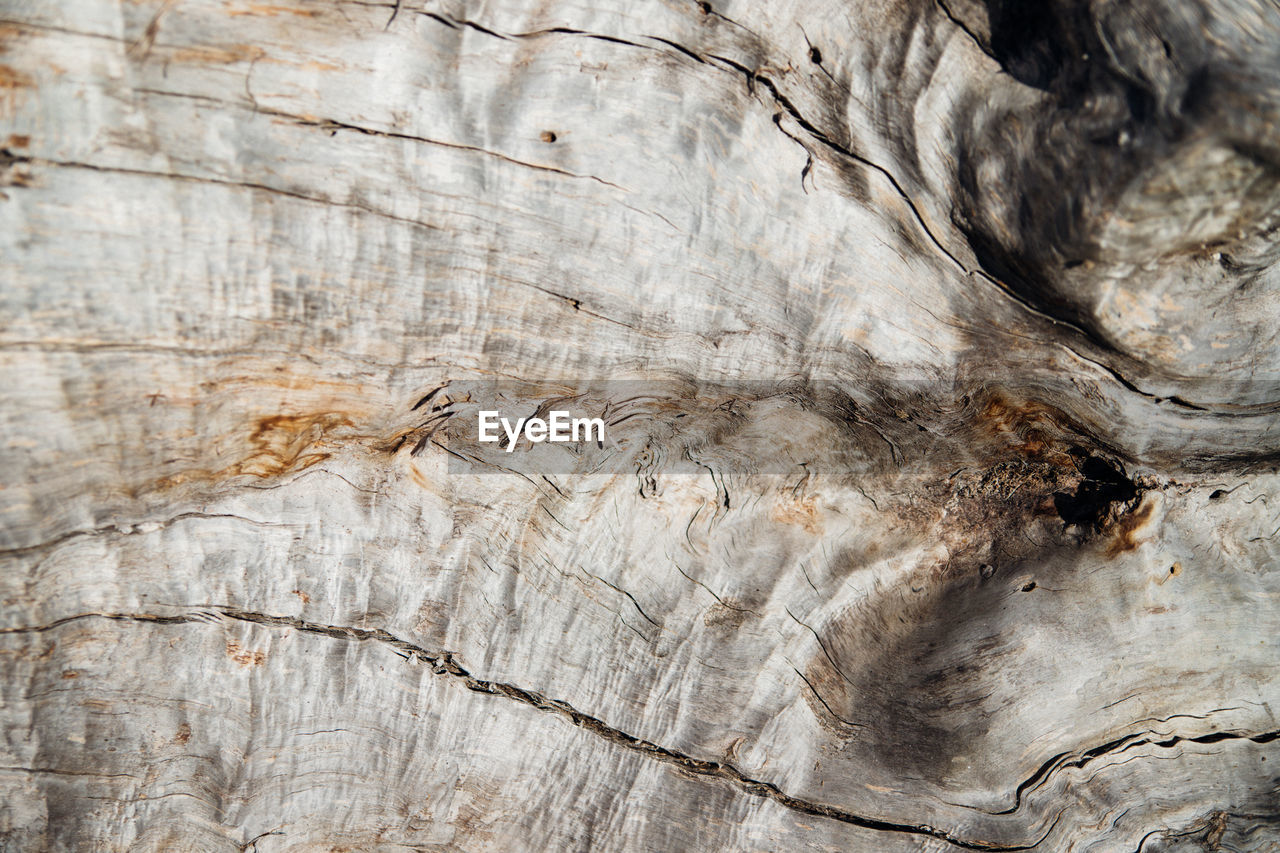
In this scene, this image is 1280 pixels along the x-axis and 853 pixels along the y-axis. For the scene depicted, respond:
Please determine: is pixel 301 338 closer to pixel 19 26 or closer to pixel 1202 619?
pixel 19 26

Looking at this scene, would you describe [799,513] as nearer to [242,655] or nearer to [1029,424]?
[1029,424]

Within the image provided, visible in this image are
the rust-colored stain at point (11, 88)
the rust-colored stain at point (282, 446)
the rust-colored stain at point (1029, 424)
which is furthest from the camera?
the rust-colored stain at point (1029, 424)

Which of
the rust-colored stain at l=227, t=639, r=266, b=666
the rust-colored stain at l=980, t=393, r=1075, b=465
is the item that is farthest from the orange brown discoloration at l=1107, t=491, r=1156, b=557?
the rust-colored stain at l=227, t=639, r=266, b=666

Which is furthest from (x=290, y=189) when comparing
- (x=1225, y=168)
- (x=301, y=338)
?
(x=1225, y=168)

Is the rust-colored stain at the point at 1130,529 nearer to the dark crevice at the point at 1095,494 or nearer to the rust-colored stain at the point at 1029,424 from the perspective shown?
the dark crevice at the point at 1095,494

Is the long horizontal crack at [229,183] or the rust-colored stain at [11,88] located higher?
the rust-colored stain at [11,88]

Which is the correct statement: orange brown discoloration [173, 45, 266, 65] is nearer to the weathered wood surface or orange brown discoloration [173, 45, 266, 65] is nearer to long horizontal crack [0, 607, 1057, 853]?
the weathered wood surface

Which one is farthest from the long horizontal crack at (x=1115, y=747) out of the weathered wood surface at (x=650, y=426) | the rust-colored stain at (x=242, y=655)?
the rust-colored stain at (x=242, y=655)

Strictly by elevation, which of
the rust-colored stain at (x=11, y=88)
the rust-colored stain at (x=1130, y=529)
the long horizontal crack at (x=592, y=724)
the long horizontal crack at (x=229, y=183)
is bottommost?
the long horizontal crack at (x=592, y=724)

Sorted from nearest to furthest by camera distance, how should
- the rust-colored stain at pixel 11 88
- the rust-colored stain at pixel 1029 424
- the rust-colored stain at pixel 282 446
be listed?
1. the rust-colored stain at pixel 11 88
2. the rust-colored stain at pixel 282 446
3. the rust-colored stain at pixel 1029 424
